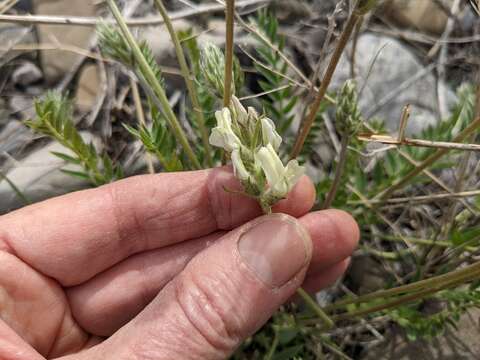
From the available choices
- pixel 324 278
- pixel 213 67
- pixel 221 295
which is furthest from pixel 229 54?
pixel 324 278

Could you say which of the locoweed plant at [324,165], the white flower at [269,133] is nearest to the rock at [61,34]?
the locoweed plant at [324,165]

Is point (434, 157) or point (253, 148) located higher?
point (253, 148)

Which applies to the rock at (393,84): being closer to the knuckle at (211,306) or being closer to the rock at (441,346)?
the rock at (441,346)

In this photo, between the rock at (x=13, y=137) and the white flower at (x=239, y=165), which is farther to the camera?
the rock at (x=13, y=137)

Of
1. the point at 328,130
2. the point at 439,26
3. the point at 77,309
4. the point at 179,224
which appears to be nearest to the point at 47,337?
the point at 77,309

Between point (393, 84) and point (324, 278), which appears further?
point (393, 84)

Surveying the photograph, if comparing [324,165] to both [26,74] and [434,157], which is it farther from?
[26,74]
